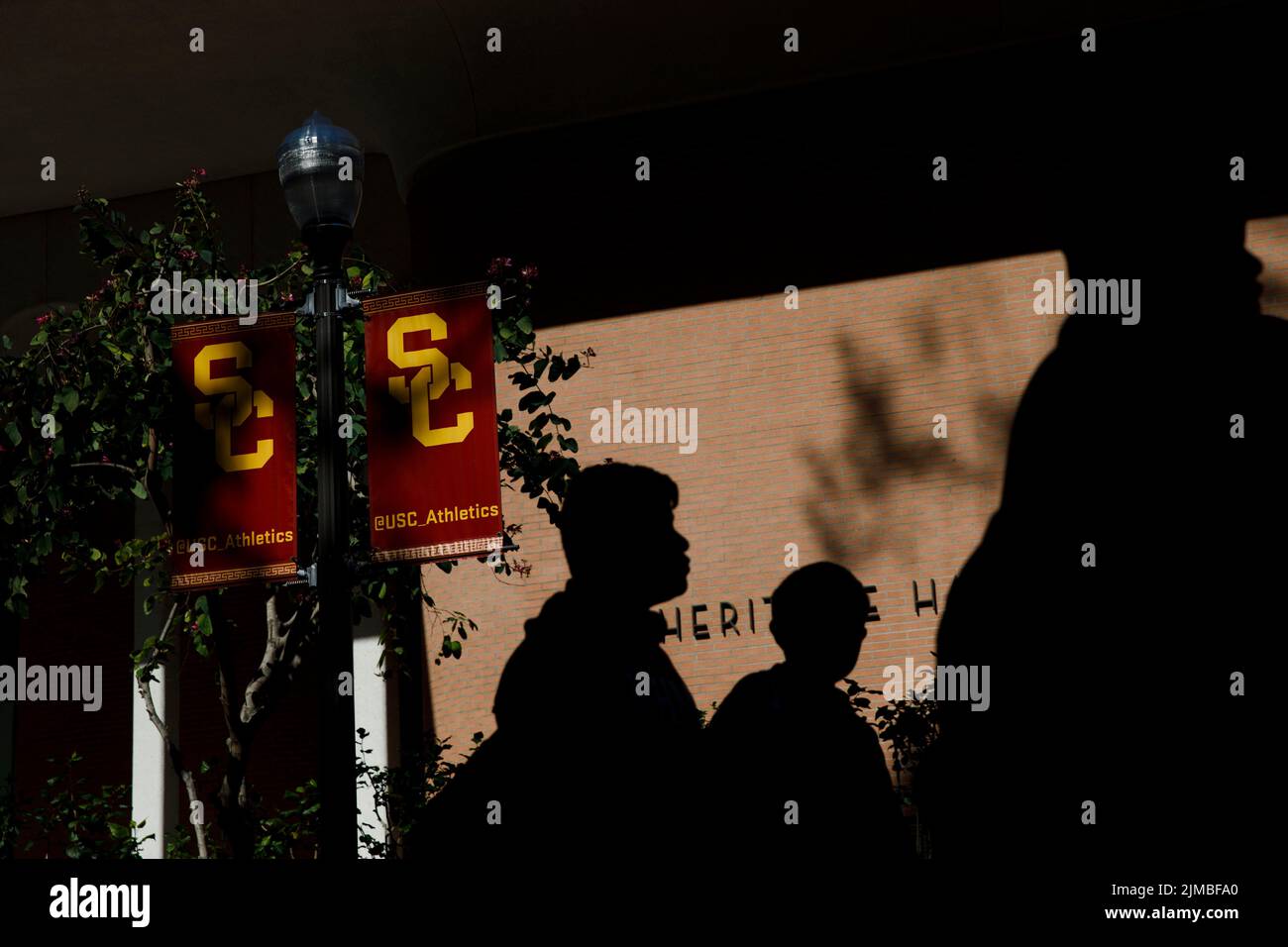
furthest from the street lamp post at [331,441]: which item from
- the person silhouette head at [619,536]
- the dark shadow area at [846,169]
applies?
the dark shadow area at [846,169]

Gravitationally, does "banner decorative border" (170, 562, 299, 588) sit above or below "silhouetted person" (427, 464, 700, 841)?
above

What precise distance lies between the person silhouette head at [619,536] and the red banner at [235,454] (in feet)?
4.26

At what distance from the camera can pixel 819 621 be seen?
A: 449 centimetres

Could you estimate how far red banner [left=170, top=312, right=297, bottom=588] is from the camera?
6293 millimetres

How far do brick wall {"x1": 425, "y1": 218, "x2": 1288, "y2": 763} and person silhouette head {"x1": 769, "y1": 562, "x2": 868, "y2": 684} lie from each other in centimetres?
691

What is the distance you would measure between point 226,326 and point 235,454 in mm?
637
